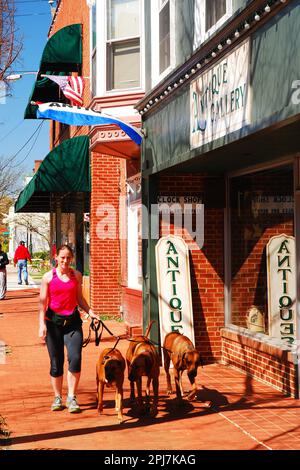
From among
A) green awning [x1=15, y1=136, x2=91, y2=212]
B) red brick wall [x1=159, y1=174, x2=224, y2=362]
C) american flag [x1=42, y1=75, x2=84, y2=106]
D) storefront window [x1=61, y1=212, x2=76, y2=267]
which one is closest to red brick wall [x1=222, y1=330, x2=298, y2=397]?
red brick wall [x1=159, y1=174, x2=224, y2=362]

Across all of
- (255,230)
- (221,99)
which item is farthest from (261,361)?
(221,99)

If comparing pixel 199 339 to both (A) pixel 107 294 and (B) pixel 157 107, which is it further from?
(A) pixel 107 294

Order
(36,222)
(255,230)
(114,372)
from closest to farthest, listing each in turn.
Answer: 1. (114,372)
2. (255,230)
3. (36,222)

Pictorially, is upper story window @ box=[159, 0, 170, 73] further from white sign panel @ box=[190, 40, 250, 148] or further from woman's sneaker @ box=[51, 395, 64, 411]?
woman's sneaker @ box=[51, 395, 64, 411]

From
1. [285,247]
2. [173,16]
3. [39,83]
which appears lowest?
[285,247]

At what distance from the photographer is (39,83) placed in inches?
896

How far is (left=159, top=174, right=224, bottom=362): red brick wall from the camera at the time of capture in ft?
36.6

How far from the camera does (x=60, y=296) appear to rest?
25.8 ft

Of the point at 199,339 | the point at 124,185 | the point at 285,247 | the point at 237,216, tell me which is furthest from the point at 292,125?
the point at 124,185

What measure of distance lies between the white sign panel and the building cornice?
10 centimetres

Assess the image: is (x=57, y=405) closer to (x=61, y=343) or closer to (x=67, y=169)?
(x=61, y=343)

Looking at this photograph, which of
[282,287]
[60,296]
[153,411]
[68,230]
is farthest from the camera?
[68,230]

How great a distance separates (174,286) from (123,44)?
6072 millimetres

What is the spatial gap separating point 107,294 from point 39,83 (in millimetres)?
8485
